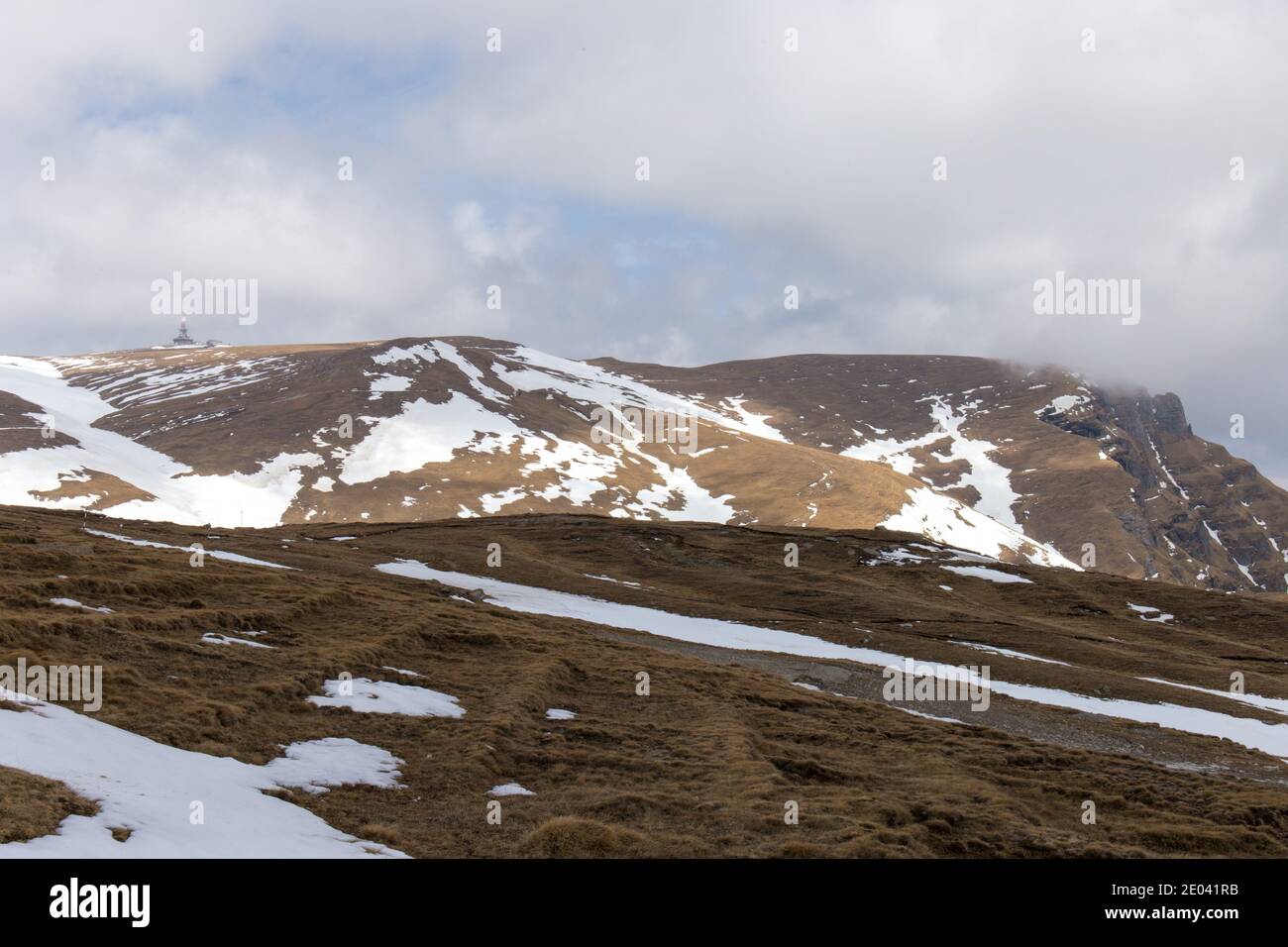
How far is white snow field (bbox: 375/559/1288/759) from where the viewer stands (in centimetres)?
4531

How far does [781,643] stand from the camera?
199 feet

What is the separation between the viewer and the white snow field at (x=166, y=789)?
16.2 m

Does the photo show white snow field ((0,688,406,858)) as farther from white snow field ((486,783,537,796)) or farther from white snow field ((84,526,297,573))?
white snow field ((84,526,297,573))

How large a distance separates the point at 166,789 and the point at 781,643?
4504 centimetres

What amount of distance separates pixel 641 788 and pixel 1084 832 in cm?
1117

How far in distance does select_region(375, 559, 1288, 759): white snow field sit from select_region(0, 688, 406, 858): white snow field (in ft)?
117

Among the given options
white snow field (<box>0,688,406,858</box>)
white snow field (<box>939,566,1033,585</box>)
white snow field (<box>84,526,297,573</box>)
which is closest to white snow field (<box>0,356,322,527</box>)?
white snow field (<box>84,526,297,573</box>)

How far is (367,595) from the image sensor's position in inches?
2036

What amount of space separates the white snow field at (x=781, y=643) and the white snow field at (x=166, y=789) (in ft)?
117

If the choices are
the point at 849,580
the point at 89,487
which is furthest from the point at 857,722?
the point at 89,487

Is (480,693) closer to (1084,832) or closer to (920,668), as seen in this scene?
(1084,832)

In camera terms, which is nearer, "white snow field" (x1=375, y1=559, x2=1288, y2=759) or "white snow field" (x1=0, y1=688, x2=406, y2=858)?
"white snow field" (x1=0, y1=688, x2=406, y2=858)

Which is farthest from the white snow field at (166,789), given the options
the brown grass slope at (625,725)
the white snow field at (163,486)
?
the white snow field at (163,486)
